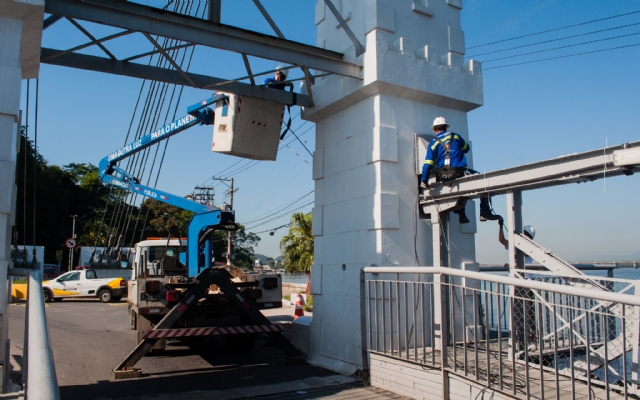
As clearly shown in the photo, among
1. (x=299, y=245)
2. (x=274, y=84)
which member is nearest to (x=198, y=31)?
(x=274, y=84)

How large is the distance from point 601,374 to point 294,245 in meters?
28.8

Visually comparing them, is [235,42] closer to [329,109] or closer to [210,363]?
[329,109]

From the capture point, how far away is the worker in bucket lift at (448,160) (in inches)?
276

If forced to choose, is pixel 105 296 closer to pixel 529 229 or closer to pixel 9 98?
pixel 9 98

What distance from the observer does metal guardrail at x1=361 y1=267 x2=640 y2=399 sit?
4.29m

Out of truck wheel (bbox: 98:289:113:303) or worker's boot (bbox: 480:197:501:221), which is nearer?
worker's boot (bbox: 480:197:501:221)

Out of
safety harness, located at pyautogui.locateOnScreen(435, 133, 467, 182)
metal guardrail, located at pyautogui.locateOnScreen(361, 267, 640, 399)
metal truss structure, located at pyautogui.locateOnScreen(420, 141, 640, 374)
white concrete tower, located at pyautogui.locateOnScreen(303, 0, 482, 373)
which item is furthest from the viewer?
white concrete tower, located at pyautogui.locateOnScreen(303, 0, 482, 373)

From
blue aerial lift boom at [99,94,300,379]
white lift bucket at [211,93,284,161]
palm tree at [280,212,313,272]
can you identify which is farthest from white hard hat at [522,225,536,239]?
palm tree at [280,212,313,272]

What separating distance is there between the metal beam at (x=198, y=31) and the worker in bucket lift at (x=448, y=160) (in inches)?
58.4

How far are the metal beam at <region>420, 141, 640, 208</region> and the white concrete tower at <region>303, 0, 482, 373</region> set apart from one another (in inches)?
30.7

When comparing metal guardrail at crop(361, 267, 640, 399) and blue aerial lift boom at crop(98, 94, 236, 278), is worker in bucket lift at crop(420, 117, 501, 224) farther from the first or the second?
blue aerial lift boom at crop(98, 94, 236, 278)

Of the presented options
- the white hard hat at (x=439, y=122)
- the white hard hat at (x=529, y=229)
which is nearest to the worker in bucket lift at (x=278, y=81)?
the white hard hat at (x=439, y=122)

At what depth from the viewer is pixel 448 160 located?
7070 mm

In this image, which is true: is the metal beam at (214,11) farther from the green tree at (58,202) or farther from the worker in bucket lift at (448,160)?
the green tree at (58,202)
